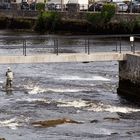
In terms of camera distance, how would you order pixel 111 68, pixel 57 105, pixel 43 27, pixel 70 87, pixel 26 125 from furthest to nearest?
1. pixel 43 27
2. pixel 111 68
3. pixel 70 87
4. pixel 57 105
5. pixel 26 125

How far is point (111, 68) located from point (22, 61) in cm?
1522

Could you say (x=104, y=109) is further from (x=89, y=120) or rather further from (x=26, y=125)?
(x=26, y=125)

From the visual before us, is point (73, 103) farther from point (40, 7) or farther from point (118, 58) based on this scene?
point (40, 7)

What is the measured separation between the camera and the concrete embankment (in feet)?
123

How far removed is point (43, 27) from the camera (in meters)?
91.0

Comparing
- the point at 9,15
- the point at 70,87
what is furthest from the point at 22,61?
the point at 9,15

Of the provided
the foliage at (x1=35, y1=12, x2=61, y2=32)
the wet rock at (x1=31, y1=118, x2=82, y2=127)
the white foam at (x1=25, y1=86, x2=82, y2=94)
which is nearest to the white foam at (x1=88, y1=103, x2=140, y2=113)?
the wet rock at (x1=31, y1=118, x2=82, y2=127)

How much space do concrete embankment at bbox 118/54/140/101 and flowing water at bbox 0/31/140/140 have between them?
24.3 inches

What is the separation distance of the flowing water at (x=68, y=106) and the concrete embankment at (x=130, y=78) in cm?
62

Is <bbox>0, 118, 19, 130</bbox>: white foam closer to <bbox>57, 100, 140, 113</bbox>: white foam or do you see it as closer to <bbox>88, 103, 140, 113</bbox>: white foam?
<bbox>57, 100, 140, 113</bbox>: white foam

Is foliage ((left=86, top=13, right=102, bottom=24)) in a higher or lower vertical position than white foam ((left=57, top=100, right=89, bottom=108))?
higher

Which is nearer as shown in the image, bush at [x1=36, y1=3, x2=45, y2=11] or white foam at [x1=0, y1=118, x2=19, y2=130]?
white foam at [x1=0, y1=118, x2=19, y2=130]

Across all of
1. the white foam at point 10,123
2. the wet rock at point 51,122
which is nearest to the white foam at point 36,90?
the white foam at point 10,123

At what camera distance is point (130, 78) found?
3847 cm
